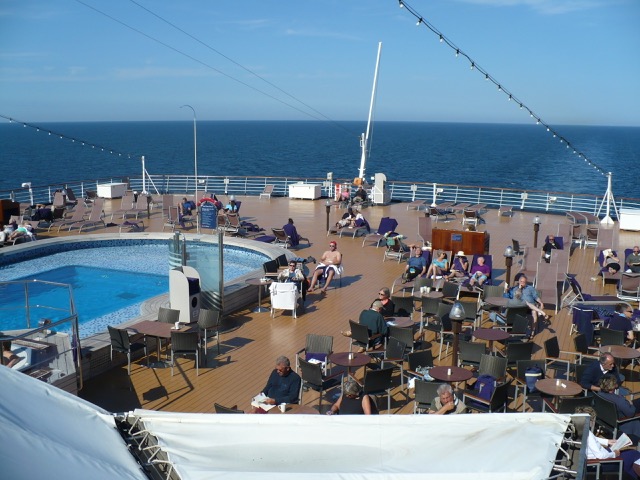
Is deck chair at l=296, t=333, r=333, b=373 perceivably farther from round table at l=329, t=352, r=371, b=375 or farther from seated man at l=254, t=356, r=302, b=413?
seated man at l=254, t=356, r=302, b=413

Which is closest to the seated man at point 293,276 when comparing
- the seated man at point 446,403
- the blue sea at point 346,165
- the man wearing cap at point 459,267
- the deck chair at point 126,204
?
the man wearing cap at point 459,267

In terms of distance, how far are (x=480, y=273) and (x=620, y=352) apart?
345cm

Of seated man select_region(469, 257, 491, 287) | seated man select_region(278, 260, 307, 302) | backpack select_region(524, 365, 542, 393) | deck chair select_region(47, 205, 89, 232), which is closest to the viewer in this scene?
backpack select_region(524, 365, 542, 393)

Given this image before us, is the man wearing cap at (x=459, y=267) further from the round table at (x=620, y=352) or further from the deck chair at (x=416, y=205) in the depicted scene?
the deck chair at (x=416, y=205)

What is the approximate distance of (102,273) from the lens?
1345 centimetres

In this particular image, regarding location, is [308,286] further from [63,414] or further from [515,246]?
[63,414]

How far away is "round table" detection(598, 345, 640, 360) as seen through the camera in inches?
288

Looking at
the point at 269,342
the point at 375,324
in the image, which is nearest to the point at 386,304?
the point at 375,324

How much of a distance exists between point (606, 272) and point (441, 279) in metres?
2.96

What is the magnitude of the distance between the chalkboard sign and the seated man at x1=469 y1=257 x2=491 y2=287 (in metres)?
6.85

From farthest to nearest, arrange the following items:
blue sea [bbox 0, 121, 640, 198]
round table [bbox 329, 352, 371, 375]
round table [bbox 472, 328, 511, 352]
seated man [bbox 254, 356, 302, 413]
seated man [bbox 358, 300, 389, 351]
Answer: blue sea [bbox 0, 121, 640, 198] → seated man [bbox 358, 300, 389, 351] → round table [bbox 472, 328, 511, 352] → round table [bbox 329, 352, 371, 375] → seated man [bbox 254, 356, 302, 413]

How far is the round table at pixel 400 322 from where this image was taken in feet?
27.3

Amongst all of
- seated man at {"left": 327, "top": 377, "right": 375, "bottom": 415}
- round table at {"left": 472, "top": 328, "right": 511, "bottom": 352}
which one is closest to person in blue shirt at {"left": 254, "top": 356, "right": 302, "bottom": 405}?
seated man at {"left": 327, "top": 377, "right": 375, "bottom": 415}

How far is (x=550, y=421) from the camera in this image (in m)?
3.84
